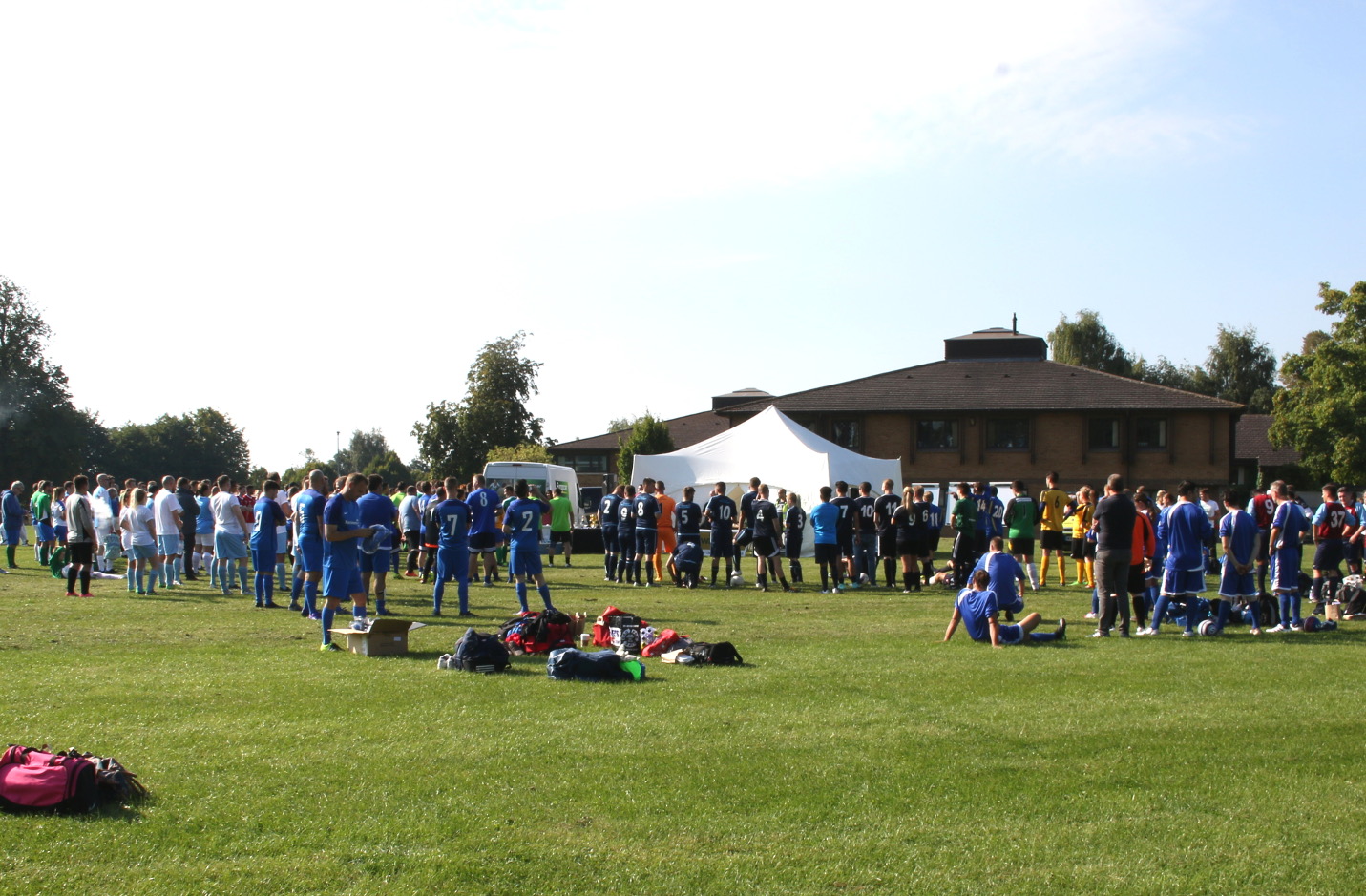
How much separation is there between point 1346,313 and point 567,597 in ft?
140

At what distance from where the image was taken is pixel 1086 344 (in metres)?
74.0

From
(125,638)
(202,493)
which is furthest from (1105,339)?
(125,638)

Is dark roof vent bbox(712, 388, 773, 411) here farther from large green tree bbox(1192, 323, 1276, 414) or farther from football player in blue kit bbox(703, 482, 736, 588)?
football player in blue kit bbox(703, 482, 736, 588)

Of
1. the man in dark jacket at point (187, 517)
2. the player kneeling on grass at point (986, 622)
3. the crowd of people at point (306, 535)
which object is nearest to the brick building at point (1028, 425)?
the crowd of people at point (306, 535)

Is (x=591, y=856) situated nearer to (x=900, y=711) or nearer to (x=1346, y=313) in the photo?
(x=900, y=711)

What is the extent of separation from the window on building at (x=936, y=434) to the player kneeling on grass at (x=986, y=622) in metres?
40.5

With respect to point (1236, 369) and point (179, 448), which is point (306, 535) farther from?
point (179, 448)

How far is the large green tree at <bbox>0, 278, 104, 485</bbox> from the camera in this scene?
72188 millimetres

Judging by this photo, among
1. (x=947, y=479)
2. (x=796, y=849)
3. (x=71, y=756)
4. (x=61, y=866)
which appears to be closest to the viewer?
(x=61, y=866)

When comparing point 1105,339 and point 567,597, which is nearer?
point 567,597

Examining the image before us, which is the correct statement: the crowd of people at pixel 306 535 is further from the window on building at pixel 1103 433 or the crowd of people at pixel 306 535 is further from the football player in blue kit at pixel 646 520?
the window on building at pixel 1103 433

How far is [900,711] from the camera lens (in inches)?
326

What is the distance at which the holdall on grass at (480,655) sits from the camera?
9977 mm

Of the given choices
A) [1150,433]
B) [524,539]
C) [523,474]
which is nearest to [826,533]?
[524,539]
